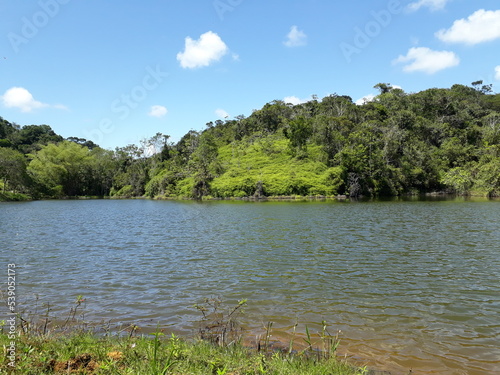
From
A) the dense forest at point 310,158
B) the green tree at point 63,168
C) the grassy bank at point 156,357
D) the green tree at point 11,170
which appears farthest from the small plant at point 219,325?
the green tree at point 63,168

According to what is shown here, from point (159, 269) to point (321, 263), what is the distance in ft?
23.2

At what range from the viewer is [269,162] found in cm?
9700

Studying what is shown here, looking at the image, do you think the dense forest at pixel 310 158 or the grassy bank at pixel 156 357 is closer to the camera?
the grassy bank at pixel 156 357

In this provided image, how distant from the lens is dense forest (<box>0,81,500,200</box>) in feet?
273

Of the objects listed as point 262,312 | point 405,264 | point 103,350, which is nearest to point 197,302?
point 262,312

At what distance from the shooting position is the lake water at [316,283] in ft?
25.7

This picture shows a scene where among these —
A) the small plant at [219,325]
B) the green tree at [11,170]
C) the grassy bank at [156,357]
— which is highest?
the green tree at [11,170]

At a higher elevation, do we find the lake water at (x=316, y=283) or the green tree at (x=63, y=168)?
the green tree at (x=63, y=168)

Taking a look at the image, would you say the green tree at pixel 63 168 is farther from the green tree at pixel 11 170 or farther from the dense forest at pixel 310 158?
the green tree at pixel 11 170

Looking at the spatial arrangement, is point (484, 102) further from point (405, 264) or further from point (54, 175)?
point (54, 175)

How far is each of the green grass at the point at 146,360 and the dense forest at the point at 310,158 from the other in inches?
2959

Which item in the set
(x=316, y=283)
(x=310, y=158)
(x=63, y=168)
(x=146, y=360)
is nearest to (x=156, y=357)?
(x=146, y=360)

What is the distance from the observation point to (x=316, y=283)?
12.2 m

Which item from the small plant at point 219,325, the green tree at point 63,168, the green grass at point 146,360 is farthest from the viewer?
the green tree at point 63,168
